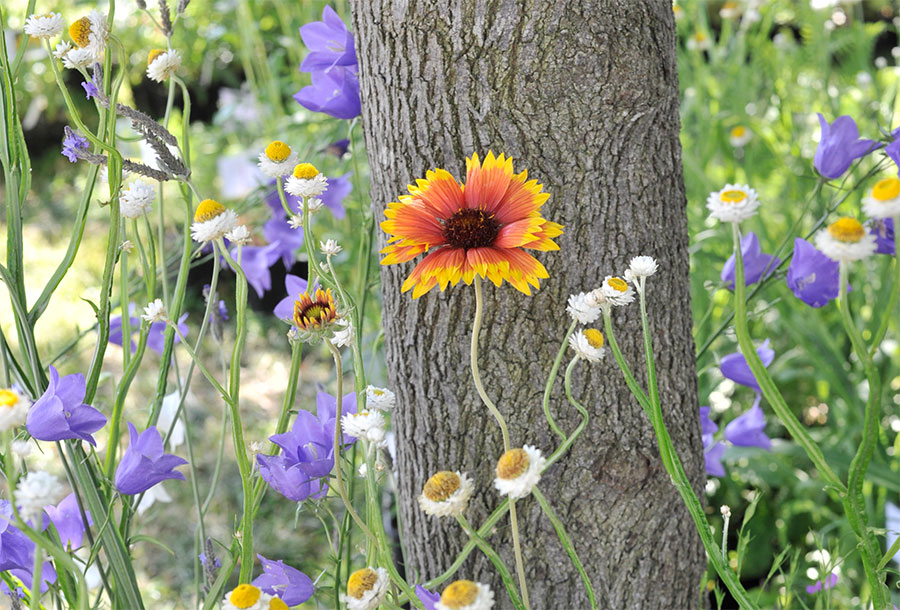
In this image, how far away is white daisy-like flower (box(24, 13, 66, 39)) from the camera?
476mm

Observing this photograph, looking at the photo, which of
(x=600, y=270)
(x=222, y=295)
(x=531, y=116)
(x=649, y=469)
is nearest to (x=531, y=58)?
(x=531, y=116)

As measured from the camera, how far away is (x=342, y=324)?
1.39ft

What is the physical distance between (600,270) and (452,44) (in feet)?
0.57

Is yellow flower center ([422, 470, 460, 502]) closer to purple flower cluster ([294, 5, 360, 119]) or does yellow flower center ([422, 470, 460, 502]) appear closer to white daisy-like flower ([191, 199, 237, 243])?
white daisy-like flower ([191, 199, 237, 243])

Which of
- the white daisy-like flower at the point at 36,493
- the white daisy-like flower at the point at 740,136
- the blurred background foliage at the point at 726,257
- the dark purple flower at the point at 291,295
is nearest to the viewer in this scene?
the white daisy-like flower at the point at 36,493

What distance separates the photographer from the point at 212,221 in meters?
0.43

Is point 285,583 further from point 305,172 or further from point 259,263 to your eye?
point 259,263

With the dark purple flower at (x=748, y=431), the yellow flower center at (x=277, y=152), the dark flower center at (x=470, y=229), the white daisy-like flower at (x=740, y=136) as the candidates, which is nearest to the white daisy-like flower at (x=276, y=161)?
the yellow flower center at (x=277, y=152)

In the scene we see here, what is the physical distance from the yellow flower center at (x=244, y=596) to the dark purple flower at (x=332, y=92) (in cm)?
40

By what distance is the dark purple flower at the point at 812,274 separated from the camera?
0.60 metres

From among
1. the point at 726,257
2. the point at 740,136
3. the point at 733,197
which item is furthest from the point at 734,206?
the point at 740,136

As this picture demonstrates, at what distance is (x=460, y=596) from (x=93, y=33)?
38cm

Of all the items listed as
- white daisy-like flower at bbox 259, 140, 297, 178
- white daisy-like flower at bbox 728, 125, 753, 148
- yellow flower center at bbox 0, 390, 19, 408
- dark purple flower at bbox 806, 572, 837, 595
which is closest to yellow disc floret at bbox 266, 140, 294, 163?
white daisy-like flower at bbox 259, 140, 297, 178

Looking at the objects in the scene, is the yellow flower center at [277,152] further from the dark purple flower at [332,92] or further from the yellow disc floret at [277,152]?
the dark purple flower at [332,92]
